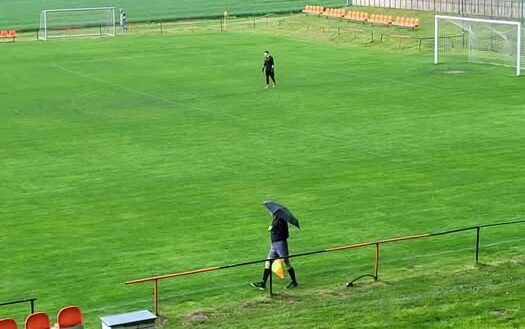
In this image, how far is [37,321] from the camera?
20516 mm

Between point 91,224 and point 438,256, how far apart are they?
994cm

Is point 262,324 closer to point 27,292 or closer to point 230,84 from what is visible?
point 27,292

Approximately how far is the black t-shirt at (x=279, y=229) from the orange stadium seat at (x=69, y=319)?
592cm

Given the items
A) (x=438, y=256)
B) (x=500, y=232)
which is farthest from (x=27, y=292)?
(x=500, y=232)

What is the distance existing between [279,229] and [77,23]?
72.7 metres

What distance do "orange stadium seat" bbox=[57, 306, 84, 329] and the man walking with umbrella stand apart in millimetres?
5847

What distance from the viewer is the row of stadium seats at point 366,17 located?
80.3 metres

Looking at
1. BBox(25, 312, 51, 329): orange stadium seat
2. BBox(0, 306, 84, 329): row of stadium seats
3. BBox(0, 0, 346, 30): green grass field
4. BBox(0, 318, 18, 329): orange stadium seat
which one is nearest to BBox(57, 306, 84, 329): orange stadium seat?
BBox(0, 306, 84, 329): row of stadium seats

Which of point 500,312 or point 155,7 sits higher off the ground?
point 155,7

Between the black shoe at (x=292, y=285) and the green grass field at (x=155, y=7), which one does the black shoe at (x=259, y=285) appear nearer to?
the black shoe at (x=292, y=285)

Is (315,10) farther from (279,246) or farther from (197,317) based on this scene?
(197,317)

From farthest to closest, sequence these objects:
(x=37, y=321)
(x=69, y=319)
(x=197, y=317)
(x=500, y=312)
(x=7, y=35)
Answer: (x=7, y=35)
(x=197, y=317)
(x=500, y=312)
(x=69, y=319)
(x=37, y=321)

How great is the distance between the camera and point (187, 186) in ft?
120

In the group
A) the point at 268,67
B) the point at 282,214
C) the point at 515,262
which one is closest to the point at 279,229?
the point at 282,214
